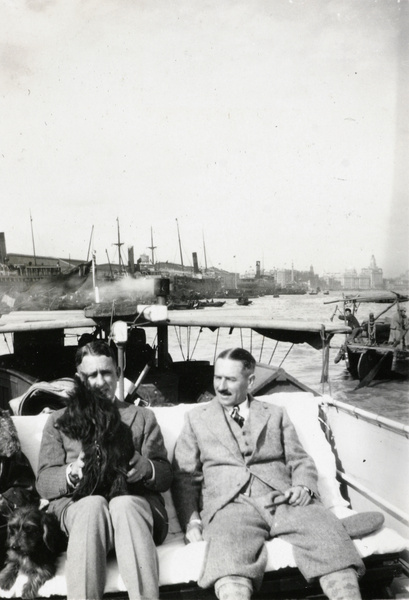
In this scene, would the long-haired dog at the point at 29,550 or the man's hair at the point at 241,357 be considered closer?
the long-haired dog at the point at 29,550

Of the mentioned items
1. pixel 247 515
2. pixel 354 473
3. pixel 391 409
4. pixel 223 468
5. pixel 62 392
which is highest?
pixel 62 392

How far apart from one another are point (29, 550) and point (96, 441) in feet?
1.95

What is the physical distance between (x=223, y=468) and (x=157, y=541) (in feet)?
1.80

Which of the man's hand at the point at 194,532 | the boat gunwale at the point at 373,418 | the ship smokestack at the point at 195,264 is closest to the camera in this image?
the man's hand at the point at 194,532

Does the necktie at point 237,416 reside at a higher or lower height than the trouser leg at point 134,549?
higher

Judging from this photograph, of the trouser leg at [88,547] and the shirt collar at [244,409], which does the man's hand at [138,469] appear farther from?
the shirt collar at [244,409]

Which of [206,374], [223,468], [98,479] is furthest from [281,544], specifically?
[206,374]

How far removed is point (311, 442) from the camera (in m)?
3.77

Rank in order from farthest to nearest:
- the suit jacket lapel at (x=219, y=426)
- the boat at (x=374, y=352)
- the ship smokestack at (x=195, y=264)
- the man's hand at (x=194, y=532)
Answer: the ship smokestack at (x=195, y=264) < the boat at (x=374, y=352) < the suit jacket lapel at (x=219, y=426) < the man's hand at (x=194, y=532)

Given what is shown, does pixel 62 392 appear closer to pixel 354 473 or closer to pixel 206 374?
pixel 354 473

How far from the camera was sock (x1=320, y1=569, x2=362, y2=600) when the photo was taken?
236 centimetres

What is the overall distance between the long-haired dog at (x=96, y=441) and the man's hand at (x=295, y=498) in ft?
2.93

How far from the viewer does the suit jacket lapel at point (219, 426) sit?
10.0ft

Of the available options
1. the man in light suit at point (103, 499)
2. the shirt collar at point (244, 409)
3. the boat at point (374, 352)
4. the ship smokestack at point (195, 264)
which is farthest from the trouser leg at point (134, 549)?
the ship smokestack at point (195, 264)
